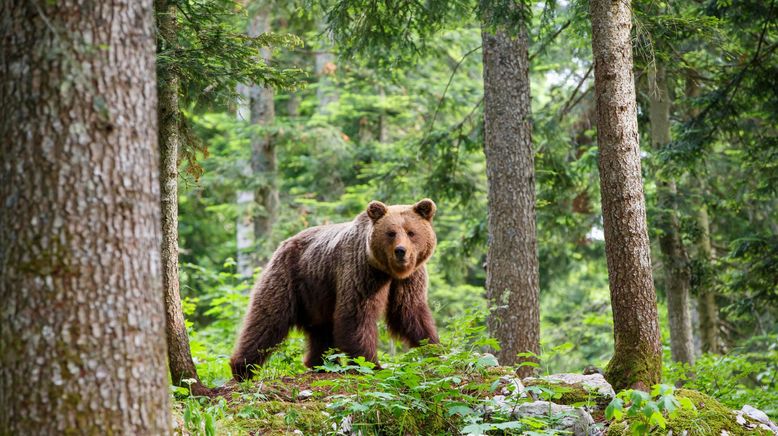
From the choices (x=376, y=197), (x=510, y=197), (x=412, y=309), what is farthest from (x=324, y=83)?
(x=412, y=309)

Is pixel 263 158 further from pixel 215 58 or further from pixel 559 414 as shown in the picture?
pixel 559 414

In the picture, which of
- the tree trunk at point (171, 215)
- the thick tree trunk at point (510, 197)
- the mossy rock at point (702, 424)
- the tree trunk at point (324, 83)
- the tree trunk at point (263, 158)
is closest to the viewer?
the mossy rock at point (702, 424)

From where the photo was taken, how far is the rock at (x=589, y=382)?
606cm

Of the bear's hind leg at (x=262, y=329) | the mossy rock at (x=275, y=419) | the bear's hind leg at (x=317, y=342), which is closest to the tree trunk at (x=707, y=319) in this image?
the bear's hind leg at (x=317, y=342)

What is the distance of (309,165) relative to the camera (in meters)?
20.2

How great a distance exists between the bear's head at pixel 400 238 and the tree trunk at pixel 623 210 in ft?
6.63

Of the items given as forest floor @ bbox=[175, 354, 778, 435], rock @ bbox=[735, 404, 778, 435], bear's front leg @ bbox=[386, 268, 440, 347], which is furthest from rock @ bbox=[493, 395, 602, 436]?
bear's front leg @ bbox=[386, 268, 440, 347]

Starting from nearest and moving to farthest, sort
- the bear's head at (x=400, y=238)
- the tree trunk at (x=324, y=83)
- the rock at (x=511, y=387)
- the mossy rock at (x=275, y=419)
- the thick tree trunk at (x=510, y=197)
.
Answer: the mossy rock at (x=275, y=419)
the rock at (x=511, y=387)
the bear's head at (x=400, y=238)
the thick tree trunk at (x=510, y=197)
the tree trunk at (x=324, y=83)

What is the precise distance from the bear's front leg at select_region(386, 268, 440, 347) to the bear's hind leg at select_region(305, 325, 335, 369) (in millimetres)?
937

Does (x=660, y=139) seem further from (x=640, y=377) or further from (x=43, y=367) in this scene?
(x=43, y=367)

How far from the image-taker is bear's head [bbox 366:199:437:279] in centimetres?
765

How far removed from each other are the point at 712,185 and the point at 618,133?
10.8 meters

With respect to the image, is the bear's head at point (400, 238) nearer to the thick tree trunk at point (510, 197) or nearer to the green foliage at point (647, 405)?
the thick tree trunk at point (510, 197)

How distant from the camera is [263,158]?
1808 centimetres
